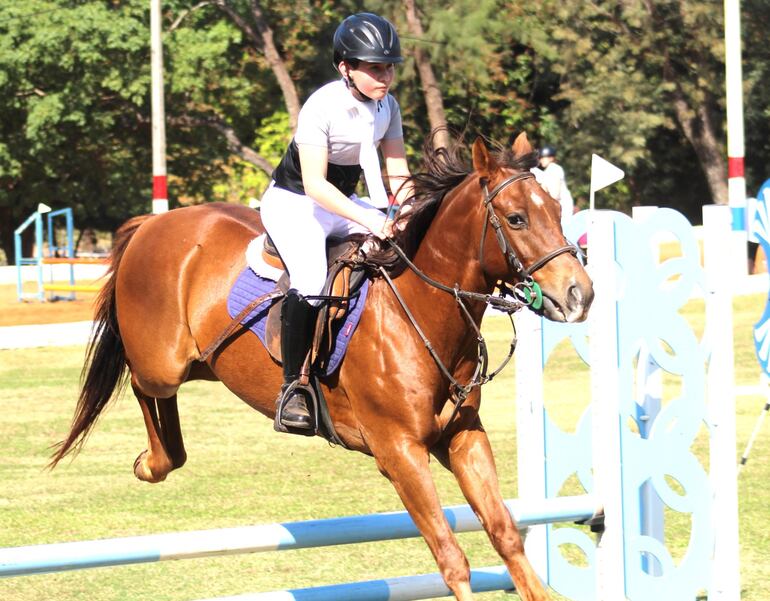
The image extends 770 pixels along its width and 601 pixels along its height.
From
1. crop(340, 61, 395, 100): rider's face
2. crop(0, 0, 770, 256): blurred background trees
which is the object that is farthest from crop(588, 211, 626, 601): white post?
crop(0, 0, 770, 256): blurred background trees

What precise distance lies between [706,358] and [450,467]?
1.52 m

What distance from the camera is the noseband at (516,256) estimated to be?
4297 mm

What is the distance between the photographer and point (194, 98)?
32312 mm

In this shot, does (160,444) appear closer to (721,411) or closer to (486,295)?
(486,295)

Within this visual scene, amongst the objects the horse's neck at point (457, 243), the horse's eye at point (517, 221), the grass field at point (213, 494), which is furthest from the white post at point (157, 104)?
the horse's eye at point (517, 221)

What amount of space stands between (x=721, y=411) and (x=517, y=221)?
67.0 inches

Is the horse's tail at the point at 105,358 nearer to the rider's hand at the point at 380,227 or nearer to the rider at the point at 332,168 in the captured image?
the rider at the point at 332,168

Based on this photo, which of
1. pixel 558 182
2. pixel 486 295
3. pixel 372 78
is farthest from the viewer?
pixel 558 182

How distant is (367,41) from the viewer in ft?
15.9

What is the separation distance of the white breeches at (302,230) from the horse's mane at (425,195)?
0.14m

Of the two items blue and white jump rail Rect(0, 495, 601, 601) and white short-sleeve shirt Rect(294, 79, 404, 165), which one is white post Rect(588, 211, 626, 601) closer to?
blue and white jump rail Rect(0, 495, 601, 601)

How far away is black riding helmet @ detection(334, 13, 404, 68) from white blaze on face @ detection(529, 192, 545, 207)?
80 cm

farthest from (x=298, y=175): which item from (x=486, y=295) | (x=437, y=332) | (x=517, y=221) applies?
(x=517, y=221)

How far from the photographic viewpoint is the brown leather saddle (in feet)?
16.4
